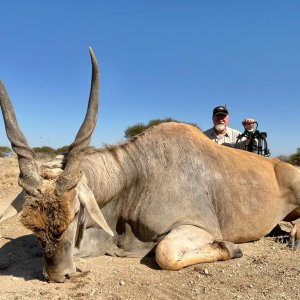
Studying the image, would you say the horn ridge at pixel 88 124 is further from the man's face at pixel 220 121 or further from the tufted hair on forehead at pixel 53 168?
the man's face at pixel 220 121

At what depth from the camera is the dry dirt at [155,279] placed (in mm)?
3826

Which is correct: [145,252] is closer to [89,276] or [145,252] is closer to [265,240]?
[89,276]

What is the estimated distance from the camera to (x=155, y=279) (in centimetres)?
421

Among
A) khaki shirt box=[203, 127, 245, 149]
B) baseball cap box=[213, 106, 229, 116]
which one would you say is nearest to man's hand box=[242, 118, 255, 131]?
khaki shirt box=[203, 127, 245, 149]

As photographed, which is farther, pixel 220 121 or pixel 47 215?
pixel 220 121

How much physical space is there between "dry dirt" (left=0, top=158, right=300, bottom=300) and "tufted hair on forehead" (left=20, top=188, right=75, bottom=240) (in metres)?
0.56

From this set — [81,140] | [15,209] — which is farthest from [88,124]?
[15,209]

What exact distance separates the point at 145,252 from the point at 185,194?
831mm

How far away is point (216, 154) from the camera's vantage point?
5.74 metres

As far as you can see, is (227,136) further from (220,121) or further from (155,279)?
(155,279)

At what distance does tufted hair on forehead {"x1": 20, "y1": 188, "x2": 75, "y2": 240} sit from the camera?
12.4 feet

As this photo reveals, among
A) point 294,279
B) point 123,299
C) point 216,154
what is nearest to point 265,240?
point 216,154

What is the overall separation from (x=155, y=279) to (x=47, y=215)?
1.26 meters

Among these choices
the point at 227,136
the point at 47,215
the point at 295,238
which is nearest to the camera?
the point at 47,215
